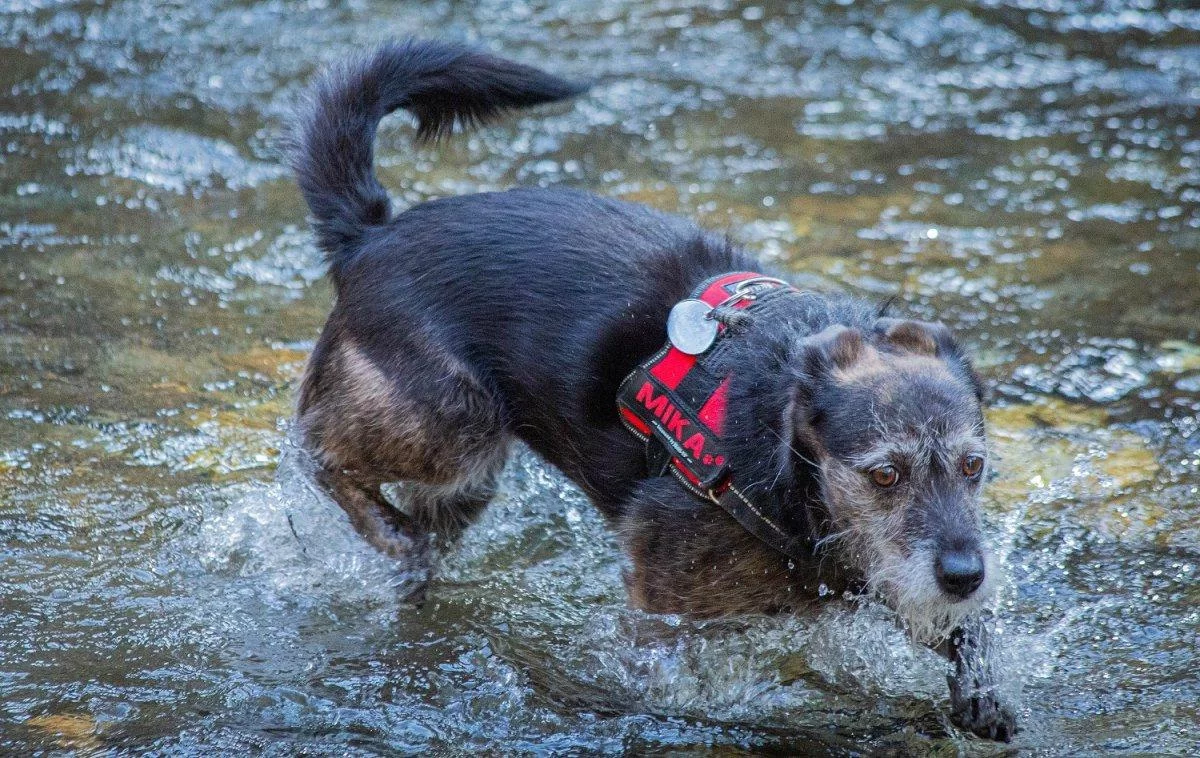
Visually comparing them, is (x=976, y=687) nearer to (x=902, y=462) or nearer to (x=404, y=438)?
(x=902, y=462)

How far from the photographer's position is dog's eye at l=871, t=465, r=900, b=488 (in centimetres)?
320

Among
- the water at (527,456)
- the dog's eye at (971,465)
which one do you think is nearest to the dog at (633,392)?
the dog's eye at (971,465)

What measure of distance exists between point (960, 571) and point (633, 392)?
1125 millimetres

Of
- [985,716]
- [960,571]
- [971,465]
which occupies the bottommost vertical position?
[985,716]

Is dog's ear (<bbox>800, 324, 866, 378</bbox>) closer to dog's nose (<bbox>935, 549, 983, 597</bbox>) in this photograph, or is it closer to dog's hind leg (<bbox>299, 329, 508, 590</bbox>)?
dog's nose (<bbox>935, 549, 983, 597</bbox>)

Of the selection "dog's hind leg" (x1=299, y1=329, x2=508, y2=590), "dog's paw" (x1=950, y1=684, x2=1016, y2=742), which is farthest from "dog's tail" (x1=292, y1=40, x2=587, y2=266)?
"dog's paw" (x1=950, y1=684, x2=1016, y2=742)

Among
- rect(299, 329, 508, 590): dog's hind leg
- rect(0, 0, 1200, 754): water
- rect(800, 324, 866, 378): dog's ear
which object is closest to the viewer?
rect(800, 324, 866, 378): dog's ear

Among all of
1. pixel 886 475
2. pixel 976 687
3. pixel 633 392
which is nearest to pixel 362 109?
pixel 633 392

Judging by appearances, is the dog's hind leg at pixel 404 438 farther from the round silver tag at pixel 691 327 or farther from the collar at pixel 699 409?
the round silver tag at pixel 691 327

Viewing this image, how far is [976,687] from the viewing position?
138 inches

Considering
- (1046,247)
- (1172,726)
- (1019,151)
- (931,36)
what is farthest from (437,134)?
(931,36)

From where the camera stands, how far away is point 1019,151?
751 centimetres

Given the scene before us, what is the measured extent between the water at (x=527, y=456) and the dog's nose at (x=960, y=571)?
0.60 metres

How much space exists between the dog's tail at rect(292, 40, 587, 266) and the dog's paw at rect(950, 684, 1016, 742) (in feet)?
7.74
